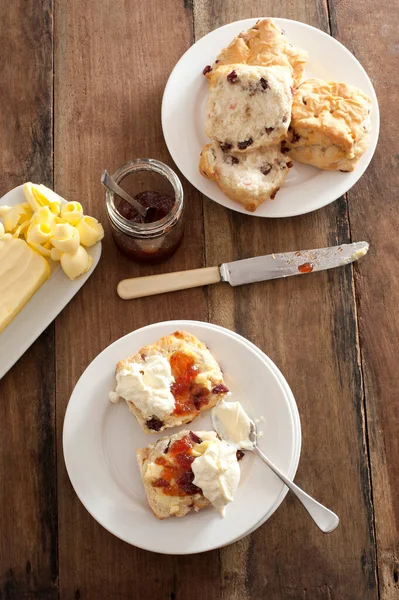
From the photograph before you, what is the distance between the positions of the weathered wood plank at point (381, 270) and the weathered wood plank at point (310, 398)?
1.7 inches

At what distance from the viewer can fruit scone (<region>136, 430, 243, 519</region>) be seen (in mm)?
1889

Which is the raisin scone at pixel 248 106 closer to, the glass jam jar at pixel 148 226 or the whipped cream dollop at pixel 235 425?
the glass jam jar at pixel 148 226

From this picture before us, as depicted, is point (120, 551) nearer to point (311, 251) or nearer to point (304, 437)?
point (304, 437)

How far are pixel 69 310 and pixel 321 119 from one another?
1.10 meters

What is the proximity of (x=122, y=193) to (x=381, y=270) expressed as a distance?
1.00 meters

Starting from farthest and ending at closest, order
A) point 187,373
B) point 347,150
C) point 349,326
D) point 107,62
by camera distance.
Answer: point 107,62 → point 349,326 → point 347,150 → point 187,373

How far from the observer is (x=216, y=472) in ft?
6.18

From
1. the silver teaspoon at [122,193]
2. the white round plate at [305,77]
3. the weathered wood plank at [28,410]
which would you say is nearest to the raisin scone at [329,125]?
the white round plate at [305,77]

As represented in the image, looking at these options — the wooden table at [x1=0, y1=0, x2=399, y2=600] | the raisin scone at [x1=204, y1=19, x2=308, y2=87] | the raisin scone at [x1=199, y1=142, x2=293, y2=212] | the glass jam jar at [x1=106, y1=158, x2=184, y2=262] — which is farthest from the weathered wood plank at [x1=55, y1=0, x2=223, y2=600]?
the raisin scone at [x1=204, y1=19, x2=308, y2=87]

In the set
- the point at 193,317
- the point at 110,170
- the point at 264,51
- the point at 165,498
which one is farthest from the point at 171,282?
the point at 264,51

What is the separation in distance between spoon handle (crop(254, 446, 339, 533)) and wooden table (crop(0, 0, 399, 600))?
7.3 inches

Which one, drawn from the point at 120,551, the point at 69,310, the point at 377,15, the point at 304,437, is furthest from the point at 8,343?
the point at 377,15

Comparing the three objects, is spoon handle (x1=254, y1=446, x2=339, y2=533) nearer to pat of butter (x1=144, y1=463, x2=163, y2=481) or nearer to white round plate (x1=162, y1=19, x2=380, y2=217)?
pat of butter (x1=144, y1=463, x2=163, y2=481)

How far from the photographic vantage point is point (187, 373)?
2.01 m
